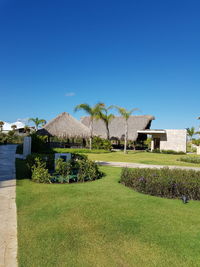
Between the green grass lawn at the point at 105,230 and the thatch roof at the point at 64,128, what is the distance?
1706 centimetres

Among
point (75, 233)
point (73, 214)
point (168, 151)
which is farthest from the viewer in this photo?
point (168, 151)

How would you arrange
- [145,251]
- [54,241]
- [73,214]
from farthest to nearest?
[73,214], [54,241], [145,251]

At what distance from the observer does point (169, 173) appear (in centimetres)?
750

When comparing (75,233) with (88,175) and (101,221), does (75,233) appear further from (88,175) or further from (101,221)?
(88,175)

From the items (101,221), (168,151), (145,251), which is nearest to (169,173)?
(101,221)

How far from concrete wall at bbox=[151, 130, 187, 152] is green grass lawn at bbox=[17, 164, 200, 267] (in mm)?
23921

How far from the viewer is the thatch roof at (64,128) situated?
22781 mm

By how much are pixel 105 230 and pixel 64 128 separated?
20.9 metres

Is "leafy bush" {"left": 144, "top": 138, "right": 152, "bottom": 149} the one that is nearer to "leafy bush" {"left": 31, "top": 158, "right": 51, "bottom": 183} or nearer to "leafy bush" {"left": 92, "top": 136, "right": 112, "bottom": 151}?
"leafy bush" {"left": 92, "top": 136, "right": 112, "bottom": 151}

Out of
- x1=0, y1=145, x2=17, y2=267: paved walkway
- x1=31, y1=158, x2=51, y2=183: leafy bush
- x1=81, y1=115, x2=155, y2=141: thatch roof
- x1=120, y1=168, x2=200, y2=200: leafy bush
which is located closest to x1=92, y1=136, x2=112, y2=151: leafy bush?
x1=81, y1=115, x2=155, y2=141: thatch roof

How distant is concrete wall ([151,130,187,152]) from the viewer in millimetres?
28192

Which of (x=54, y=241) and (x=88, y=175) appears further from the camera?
(x=88, y=175)

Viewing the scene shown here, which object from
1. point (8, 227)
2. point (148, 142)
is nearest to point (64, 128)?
point (148, 142)

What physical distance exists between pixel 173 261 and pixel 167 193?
363cm
